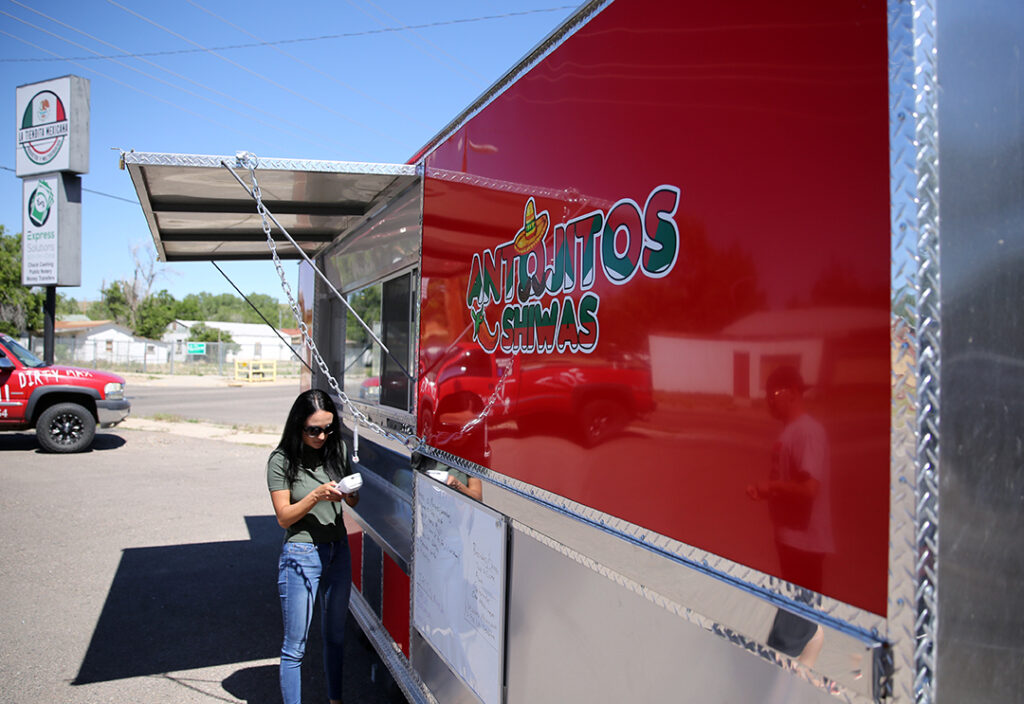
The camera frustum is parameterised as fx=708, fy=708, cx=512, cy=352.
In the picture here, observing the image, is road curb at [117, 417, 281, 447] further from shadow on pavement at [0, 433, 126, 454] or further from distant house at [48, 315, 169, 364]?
distant house at [48, 315, 169, 364]

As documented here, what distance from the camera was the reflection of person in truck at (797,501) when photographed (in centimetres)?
116

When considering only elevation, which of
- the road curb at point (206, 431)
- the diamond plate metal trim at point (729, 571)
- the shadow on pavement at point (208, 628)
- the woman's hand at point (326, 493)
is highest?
the diamond plate metal trim at point (729, 571)

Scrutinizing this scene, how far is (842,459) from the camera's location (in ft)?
3.71

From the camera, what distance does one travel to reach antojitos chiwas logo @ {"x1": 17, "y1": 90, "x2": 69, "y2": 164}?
48.1ft

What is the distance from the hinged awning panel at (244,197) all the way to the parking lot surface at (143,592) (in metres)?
2.66

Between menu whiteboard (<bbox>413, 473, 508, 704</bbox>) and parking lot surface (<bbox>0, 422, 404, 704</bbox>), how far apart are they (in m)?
1.32

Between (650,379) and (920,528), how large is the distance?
662mm

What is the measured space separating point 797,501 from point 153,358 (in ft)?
153

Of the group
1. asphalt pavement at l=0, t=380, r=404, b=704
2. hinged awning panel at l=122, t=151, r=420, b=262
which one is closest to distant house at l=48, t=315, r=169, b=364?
asphalt pavement at l=0, t=380, r=404, b=704

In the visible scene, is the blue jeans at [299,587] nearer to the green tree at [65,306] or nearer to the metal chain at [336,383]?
the metal chain at [336,383]

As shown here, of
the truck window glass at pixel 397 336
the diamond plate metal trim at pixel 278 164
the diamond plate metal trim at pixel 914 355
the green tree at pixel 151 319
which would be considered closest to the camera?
the diamond plate metal trim at pixel 914 355

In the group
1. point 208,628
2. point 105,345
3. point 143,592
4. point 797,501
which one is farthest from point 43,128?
point 105,345

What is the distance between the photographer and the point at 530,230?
2176 mm

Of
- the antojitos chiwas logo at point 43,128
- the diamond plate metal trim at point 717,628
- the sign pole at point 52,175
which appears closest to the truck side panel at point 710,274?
the diamond plate metal trim at point 717,628
